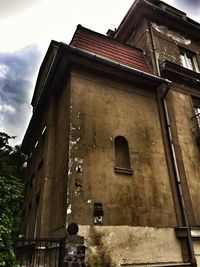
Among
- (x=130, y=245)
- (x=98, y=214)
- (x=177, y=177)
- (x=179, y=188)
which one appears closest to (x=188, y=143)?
(x=177, y=177)

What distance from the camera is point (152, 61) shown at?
39.4 feet

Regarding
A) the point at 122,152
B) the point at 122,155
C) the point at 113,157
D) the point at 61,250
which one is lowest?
the point at 61,250

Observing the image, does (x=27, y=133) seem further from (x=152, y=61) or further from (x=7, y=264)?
(x=7, y=264)

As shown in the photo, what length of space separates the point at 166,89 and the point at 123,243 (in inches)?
262

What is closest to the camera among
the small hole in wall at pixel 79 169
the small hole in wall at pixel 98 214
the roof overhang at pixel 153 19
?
the small hole in wall at pixel 98 214

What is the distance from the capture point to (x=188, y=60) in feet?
45.7

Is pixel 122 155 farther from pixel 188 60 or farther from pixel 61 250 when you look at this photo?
pixel 188 60

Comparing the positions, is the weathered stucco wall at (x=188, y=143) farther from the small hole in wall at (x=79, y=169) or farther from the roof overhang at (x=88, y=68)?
the small hole in wall at (x=79, y=169)

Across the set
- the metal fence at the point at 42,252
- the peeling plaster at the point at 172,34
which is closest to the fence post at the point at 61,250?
the metal fence at the point at 42,252

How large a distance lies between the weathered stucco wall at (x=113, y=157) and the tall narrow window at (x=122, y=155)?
0.17m

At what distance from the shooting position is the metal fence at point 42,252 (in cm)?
662

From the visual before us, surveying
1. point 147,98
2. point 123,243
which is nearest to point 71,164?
point 123,243

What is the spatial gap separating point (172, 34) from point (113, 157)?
8909 mm

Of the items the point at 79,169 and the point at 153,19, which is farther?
the point at 153,19
